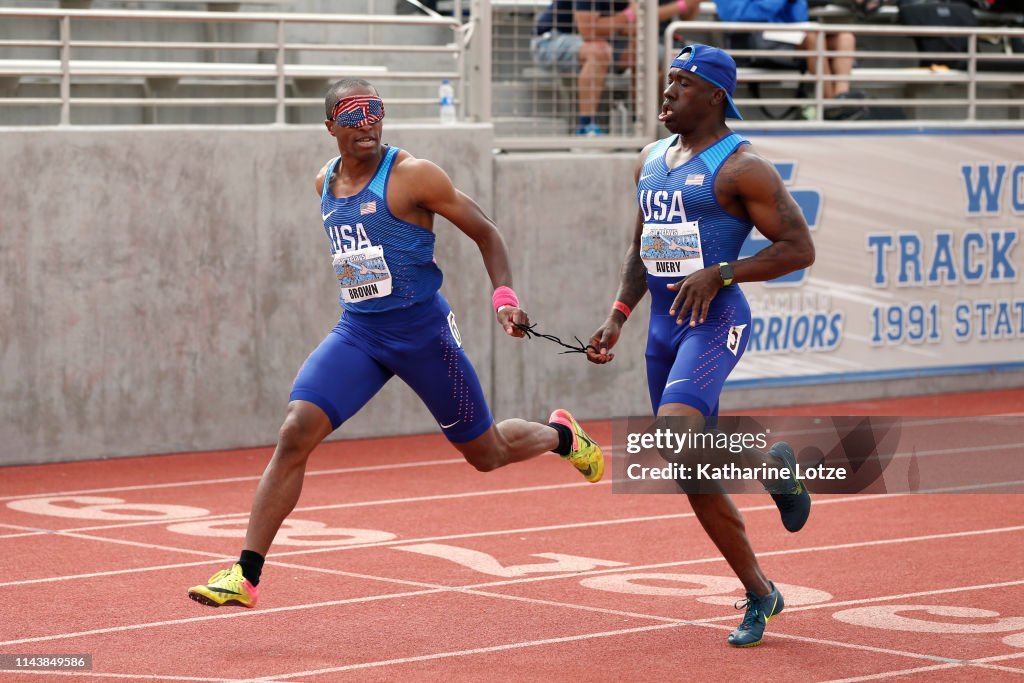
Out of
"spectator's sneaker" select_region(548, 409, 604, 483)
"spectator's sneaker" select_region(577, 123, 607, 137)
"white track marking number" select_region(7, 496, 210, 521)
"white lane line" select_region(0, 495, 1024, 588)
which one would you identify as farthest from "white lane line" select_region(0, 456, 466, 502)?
"spectator's sneaker" select_region(548, 409, 604, 483)

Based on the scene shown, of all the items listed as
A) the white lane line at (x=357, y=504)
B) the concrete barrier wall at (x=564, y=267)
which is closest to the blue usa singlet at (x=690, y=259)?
the white lane line at (x=357, y=504)

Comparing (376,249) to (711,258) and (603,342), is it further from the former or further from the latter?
(711,258)

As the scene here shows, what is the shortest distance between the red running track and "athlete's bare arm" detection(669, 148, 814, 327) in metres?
1.47

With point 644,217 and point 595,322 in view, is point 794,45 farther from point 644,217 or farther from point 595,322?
point 644,217

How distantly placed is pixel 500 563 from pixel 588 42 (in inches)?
298

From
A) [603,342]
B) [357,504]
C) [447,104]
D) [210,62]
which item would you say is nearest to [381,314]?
[603,342]

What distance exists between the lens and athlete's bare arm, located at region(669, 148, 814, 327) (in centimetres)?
682

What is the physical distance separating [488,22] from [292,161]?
7.54 feet

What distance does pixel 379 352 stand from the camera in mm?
7445

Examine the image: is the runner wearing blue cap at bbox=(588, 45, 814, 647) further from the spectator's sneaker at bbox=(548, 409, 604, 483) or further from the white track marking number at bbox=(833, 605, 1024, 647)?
the spectator's sneaker at bbox=(548, 409, 604, 483)

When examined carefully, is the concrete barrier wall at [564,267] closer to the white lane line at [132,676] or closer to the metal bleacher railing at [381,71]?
the metal bleacher railing at [381,71]

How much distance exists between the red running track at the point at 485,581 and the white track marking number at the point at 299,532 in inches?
1.1

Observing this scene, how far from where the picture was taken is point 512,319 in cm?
706

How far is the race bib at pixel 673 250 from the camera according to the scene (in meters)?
7.01
